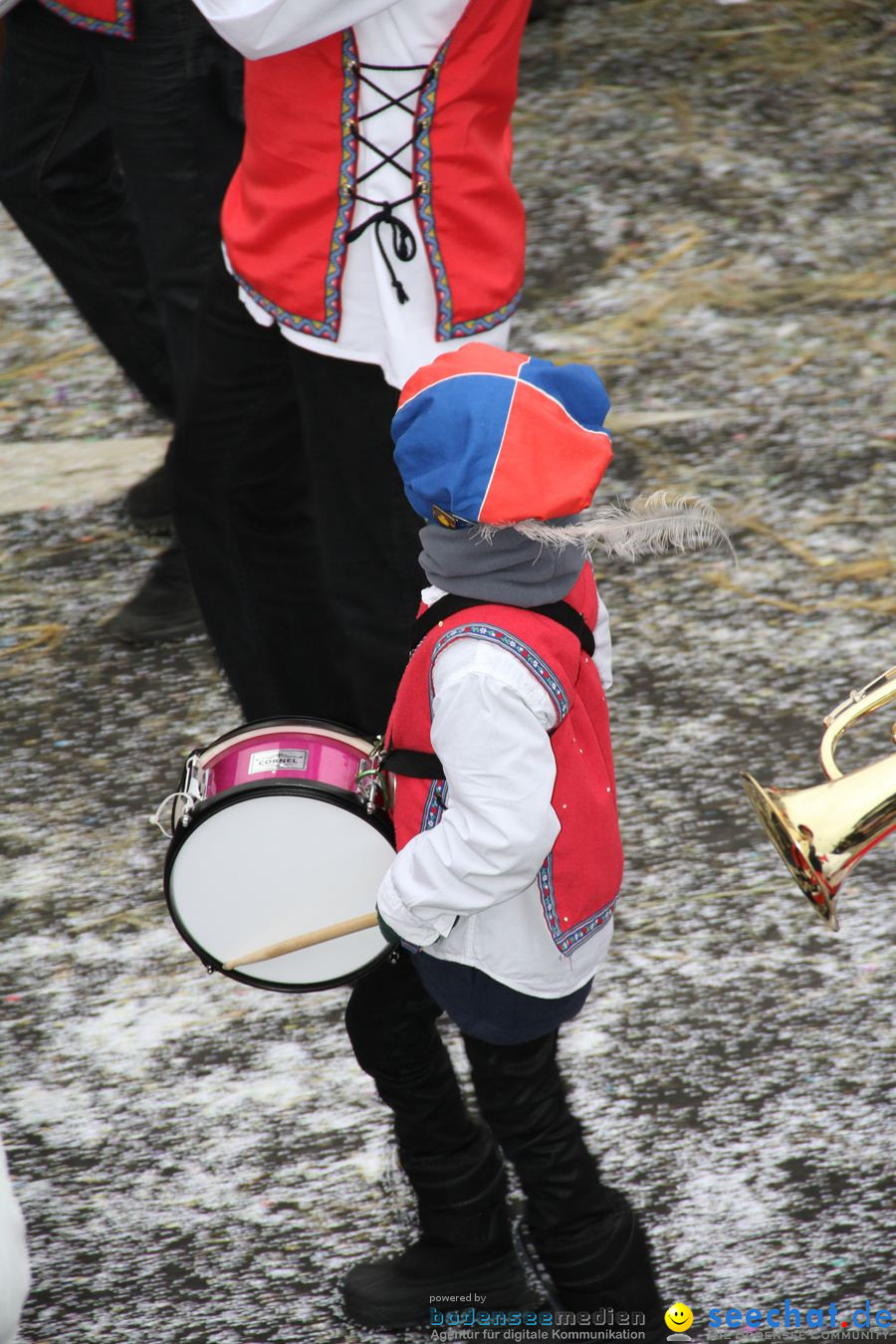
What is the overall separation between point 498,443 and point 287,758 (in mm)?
556

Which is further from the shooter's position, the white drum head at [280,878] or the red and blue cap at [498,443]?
the white drum head at [280,878]

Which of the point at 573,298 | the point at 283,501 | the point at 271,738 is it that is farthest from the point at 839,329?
the point at 271,738

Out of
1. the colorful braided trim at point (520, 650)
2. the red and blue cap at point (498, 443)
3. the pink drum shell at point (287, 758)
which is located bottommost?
the pink drum shell at point (287, 758)

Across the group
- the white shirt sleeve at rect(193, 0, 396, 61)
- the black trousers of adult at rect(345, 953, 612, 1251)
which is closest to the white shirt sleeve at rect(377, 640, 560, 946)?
the black trousers of adult at rect(345, 953, 612, 1251)

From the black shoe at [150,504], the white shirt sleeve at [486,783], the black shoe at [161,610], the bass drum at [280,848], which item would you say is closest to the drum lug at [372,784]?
the bass drum at [280,848]

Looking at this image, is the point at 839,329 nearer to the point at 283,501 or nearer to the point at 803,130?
the point at 803,130

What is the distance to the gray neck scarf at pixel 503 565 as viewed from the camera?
1.74 meters

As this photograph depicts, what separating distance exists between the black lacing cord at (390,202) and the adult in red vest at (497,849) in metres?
0.52

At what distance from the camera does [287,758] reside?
6.58 feet

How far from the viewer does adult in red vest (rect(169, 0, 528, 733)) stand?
2178mm

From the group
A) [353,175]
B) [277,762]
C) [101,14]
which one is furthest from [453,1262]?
[101,14]

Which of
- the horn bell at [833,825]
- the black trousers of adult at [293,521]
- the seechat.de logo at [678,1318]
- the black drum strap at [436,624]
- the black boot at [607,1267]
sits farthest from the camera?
the black trousers of adult at [293,521]

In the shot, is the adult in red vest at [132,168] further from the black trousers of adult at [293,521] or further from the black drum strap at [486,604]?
the black drum strap at [486,604]

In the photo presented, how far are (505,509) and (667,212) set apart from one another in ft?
11.7
